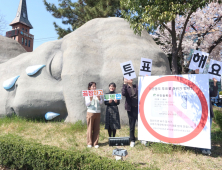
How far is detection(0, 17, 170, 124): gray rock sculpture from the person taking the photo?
5.99m

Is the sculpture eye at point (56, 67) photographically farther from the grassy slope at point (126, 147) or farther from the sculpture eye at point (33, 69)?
the grassy slope at point (126, 147)

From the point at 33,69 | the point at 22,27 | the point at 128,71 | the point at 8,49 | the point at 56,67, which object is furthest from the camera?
the point at 22,27

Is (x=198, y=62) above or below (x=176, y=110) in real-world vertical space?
above

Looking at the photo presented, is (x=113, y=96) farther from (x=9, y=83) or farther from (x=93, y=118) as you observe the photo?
(x=9, y=83)

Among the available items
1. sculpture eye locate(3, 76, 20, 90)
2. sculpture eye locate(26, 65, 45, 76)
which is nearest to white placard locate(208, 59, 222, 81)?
sculpture eye locate(26, 65, 45, 76)

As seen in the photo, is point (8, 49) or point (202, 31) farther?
point (202, 31)

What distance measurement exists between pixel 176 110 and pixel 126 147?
4.69ft

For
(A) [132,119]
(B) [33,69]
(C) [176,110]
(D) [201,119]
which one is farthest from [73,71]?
(D) [201,119]

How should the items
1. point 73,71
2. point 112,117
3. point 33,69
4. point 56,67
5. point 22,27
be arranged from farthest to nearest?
point 22,27
point 56,67
point 33,69
point 73,71
point 112,117

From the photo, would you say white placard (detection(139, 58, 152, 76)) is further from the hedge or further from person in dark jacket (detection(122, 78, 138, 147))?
the hedge

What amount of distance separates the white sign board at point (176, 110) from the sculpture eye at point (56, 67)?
3.51m

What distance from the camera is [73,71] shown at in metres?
6.06

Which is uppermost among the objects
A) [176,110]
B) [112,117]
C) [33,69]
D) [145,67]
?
[33,69]

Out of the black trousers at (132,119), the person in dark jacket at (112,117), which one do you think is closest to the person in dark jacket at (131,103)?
the black trousers at (132,119)
